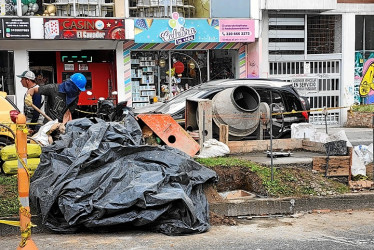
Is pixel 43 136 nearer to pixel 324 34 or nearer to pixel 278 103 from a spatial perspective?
pixel 278 103

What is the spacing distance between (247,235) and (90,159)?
2.29 metres

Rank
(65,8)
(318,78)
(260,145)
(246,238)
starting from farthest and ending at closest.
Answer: (318,78) < (65,8) < (260,145) < (246,238)

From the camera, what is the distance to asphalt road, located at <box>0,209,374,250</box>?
6312 mm

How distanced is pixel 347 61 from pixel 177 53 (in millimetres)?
6537

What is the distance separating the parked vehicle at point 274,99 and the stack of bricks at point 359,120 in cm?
700

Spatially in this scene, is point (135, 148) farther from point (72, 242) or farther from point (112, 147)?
point (72, 242)

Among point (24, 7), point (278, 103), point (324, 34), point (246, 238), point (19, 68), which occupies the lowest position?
point (246, 238)

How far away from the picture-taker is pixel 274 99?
507 inches

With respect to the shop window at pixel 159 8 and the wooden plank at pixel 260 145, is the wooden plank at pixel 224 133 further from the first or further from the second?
the shop window at pixel 159 8

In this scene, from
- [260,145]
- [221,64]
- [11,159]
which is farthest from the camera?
[221,64]

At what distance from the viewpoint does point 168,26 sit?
17.8m

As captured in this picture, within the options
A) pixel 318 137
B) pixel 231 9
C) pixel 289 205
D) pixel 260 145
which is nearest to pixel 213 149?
pixel 260 145

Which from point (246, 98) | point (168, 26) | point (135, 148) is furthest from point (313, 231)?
point (168, 26)

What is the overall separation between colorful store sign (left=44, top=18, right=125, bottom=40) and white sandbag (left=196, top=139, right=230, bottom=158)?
750 cm
